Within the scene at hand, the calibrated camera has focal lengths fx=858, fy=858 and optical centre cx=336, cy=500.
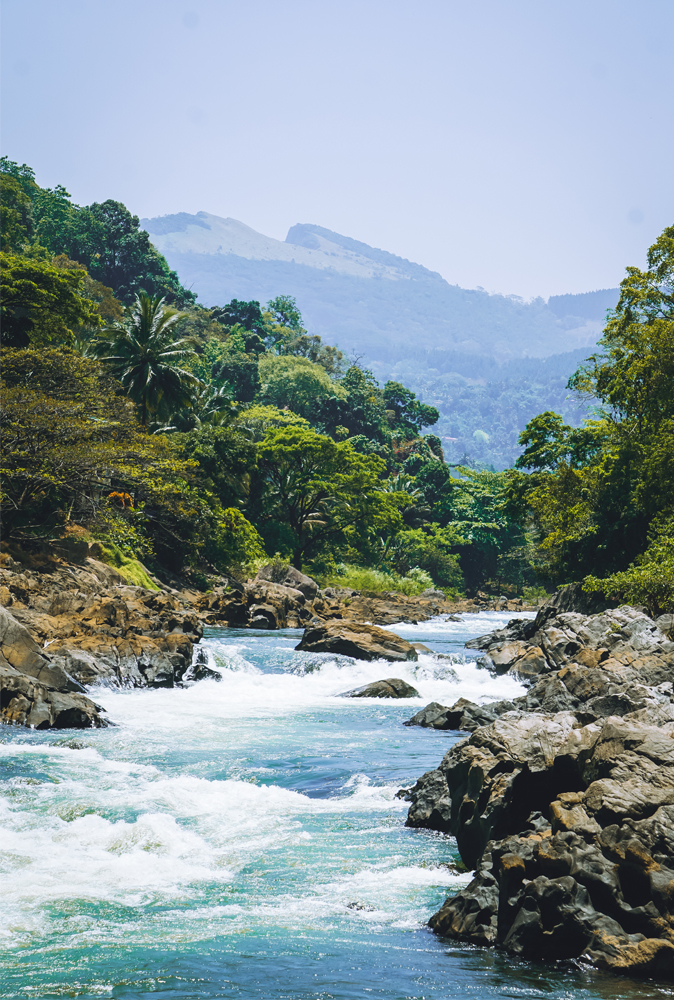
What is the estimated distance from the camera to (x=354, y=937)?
21.7 ft

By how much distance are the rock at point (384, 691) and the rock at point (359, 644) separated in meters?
3.90

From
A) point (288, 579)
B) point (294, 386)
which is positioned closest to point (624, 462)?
point (288, 579)

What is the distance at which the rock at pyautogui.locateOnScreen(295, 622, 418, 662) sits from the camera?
2373 cm

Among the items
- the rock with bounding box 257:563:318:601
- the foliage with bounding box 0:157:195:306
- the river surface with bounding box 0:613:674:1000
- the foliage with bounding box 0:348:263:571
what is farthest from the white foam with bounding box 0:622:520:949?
the foliage with bounding box 0:157:195:306

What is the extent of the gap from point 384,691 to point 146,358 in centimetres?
2469

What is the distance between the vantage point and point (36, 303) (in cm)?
3153

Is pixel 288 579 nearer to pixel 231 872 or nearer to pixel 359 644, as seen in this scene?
pixel 359 644

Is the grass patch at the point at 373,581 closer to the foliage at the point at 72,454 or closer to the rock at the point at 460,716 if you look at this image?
the foliage at the point at 72,454

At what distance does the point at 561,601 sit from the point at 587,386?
9.21m

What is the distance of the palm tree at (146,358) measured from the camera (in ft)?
128

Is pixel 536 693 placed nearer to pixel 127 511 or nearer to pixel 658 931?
pixel 658 931

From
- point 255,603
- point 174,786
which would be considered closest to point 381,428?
point 255,603

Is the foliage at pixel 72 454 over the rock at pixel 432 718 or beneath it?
over

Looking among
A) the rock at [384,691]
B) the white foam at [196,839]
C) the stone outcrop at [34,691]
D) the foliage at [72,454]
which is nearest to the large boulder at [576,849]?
the white foam at [196,839]
